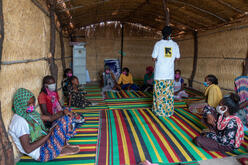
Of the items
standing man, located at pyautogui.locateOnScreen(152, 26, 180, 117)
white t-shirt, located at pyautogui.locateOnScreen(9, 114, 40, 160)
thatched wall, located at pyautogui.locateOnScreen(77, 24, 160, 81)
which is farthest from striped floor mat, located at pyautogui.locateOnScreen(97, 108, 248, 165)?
thatched wall, located at pyautogui.locateOnScreen(77, 24, 160, 81)

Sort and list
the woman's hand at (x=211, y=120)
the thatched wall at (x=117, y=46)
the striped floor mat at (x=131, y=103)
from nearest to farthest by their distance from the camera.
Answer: the woman's hand at (x=211, y=120), the striped floor mat at (x=131, y=103), the thatched wall at (x=117, y=46)

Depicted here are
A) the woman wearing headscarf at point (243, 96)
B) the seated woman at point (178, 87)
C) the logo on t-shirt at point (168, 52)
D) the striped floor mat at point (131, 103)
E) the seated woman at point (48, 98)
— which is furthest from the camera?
the seated woman at point (178, 87)

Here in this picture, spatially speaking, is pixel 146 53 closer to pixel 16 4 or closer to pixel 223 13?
pixel 223 13

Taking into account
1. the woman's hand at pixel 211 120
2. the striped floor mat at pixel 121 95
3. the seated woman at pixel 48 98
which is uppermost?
the seated woman at pixel 48 98

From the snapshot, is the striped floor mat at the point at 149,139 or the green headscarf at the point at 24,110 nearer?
the green headscarf at the point at 24,110

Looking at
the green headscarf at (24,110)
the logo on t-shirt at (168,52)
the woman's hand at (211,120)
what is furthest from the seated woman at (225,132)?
the green headscarf at (24,110)

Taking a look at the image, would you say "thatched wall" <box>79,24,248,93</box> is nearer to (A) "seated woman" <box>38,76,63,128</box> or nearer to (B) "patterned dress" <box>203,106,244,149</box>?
(B) "patterned dress" <box>203,106,244,149</box>

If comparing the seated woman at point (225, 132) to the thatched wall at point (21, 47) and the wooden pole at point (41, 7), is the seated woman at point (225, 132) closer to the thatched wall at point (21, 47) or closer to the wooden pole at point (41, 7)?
the thatched wall at point (21, 47)

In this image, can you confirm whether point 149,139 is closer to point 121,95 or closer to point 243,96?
point 243,96

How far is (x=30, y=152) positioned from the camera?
204 cm

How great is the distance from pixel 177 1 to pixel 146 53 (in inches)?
184

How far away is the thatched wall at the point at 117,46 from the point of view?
28.1 feet

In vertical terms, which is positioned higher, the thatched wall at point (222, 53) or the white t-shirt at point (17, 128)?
the thatched wall at point (222, 53)

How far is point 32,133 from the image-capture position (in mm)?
2145
